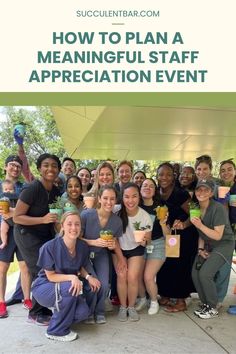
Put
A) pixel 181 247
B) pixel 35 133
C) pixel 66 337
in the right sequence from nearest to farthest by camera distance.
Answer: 1. pixel 66 337
2. pixel 181 247
3. pixel 35 133

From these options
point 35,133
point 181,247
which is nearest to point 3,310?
point 181,247

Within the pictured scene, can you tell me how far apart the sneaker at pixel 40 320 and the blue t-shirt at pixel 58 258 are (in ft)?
1.88

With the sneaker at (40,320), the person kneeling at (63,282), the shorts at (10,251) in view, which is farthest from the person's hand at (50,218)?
the sneaker at (40,320)

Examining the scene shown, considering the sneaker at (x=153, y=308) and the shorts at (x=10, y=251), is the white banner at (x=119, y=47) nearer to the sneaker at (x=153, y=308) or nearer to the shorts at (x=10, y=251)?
the shorts at (x=10, y=251)

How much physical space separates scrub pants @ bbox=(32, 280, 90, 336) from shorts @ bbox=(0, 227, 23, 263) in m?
1.00

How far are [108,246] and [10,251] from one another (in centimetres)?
143

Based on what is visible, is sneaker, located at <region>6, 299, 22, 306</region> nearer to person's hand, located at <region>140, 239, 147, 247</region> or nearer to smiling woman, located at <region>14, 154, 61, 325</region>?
smiling woman, located at <region>14, 154, 61, 325</region>

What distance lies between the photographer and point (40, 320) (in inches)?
171

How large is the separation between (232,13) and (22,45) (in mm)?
1477

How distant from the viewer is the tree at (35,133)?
33750 millimetres

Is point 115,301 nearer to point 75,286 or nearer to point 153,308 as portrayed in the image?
point 153,308

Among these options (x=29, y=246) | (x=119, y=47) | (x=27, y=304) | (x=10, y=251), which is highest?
(x=119, y=47)

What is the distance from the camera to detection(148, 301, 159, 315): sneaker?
4.75 meters

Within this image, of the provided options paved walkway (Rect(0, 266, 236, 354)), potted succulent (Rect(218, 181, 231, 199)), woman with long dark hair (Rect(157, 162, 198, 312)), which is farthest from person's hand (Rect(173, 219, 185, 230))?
paved walkway (Rect(0, 266, 236, 354))
